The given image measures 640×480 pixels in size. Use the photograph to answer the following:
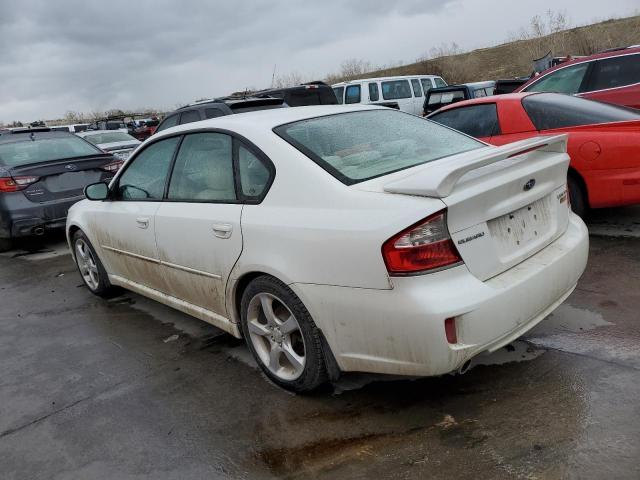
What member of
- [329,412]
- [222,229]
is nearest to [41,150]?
[222,229]

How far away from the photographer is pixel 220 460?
255 centimetres

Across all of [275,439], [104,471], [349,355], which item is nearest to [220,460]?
[275,439]

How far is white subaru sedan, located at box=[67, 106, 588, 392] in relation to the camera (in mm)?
2357

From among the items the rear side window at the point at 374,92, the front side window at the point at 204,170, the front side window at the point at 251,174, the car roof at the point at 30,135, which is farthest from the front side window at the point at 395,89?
the front side window at the point at 251,174

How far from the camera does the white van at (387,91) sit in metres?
15.9

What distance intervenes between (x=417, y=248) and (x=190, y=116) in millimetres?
6839

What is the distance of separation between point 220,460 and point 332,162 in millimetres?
1565

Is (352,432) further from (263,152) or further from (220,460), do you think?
(263,152)

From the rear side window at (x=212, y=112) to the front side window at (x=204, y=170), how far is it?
13.8 feet

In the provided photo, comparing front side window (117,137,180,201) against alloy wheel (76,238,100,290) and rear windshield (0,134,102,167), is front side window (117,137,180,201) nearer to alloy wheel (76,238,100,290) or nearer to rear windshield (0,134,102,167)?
alloy wheel (76,238,100,290)

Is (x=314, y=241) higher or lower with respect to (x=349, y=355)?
higher

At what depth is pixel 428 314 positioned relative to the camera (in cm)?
228

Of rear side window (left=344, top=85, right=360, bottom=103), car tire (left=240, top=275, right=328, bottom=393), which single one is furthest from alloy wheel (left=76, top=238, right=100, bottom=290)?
rear side window (left=344, top=85, right=360, bottom=103)

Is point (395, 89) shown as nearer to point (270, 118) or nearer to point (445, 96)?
point (445, 96)
